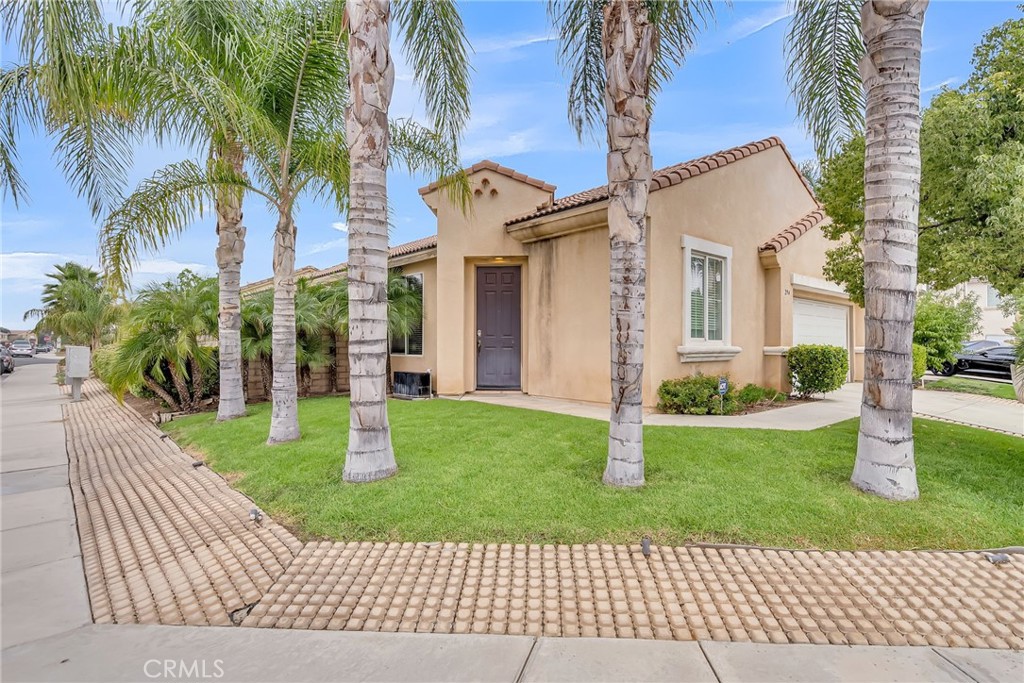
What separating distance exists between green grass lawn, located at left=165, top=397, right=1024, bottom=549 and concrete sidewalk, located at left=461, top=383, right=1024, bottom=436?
782 millimetres

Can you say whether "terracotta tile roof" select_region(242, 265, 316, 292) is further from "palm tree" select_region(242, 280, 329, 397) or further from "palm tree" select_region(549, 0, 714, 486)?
"palm tree" select_region(549, 0, 714, 486)

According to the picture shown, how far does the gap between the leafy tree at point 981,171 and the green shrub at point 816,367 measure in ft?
12.2

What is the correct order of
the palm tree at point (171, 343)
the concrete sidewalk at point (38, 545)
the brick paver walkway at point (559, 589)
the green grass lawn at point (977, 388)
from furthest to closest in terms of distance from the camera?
the green grass lawn at point (977, 388) < the palm tree at point (171, 343) < the concrete sidewalk at point (38, 545) < the brick paver walkway at point (559, 589)

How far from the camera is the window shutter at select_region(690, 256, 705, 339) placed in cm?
920

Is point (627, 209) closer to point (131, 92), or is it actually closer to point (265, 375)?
point (131, 92)

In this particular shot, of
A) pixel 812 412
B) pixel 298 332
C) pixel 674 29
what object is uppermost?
pixel 674 29

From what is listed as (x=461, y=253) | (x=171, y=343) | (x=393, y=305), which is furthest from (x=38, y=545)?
(x=461, y=253)

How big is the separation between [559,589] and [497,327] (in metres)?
8.61

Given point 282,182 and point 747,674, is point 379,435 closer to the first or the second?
point 747,674

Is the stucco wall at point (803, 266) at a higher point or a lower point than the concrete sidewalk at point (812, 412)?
higher

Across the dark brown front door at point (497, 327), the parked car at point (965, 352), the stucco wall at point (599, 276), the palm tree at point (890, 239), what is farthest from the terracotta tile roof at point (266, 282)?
the parked car at point (965, 352)

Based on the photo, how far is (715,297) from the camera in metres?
9.73

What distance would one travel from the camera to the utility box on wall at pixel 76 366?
45.3 feet

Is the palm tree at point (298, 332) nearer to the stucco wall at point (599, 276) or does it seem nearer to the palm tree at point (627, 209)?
the stucco wall at point (599, 276)
